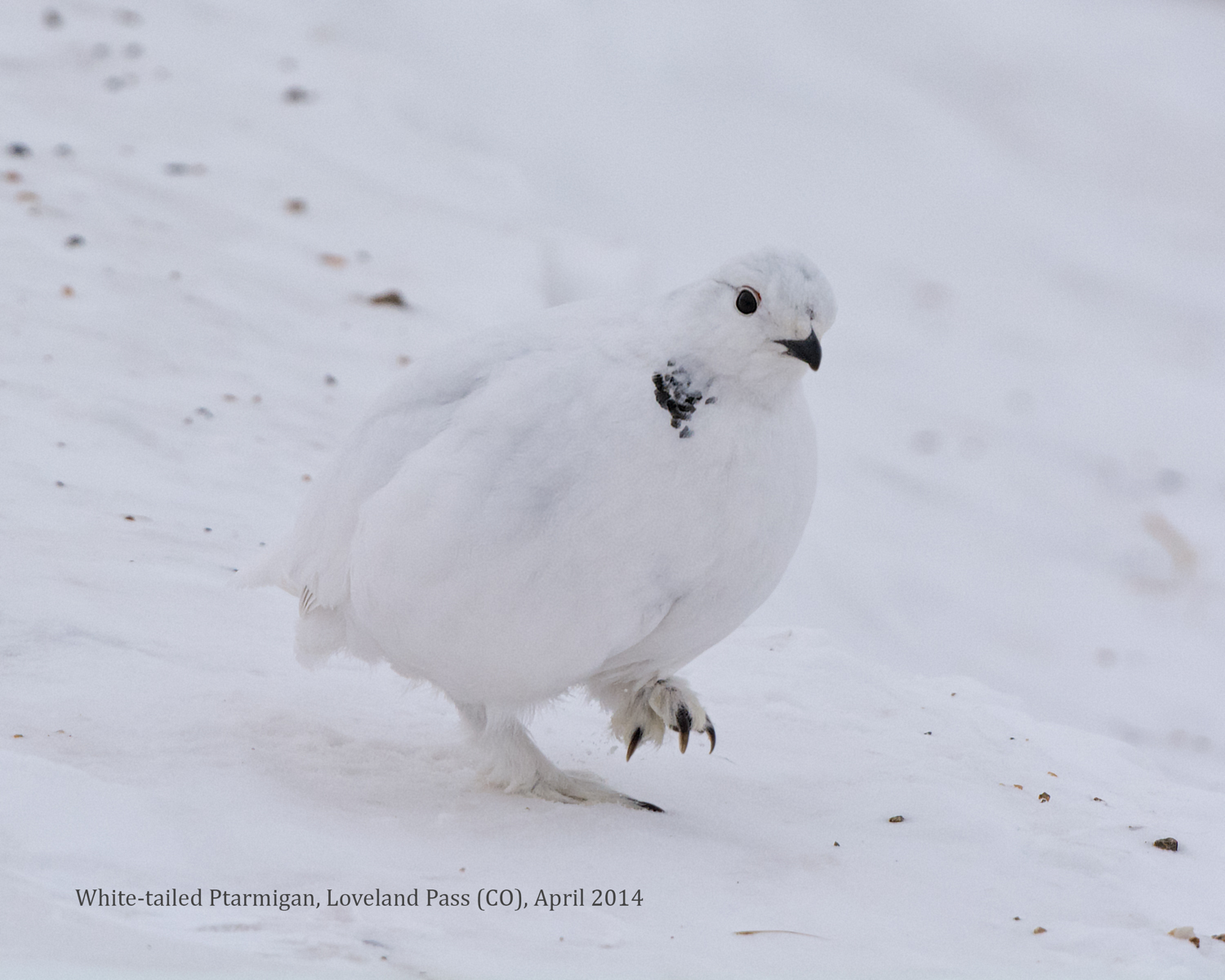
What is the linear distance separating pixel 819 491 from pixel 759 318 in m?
3.86

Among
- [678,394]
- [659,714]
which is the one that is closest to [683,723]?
[659,714]

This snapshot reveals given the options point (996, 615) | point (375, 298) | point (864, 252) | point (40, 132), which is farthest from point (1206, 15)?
point (40, 132)

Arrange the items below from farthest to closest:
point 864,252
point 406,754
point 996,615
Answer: point 864,252, point 996,615, point 406,754

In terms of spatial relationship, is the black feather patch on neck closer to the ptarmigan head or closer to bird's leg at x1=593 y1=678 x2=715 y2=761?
the ptarmigan head

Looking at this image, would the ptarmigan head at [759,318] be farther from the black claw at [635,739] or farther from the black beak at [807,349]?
the black claw at [635,739]

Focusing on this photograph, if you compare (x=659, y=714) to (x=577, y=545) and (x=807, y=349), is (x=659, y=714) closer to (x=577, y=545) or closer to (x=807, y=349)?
(x=577, y=545)

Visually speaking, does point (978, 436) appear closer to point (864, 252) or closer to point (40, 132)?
point (864, 252)

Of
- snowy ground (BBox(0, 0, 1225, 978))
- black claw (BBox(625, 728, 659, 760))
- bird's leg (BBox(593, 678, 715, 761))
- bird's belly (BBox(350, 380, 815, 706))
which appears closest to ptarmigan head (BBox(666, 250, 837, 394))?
bird's belly (BBox(350, 380, 815, 706))

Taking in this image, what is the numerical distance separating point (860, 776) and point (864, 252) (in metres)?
5.65

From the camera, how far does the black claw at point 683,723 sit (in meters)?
2.88

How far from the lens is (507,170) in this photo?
8.05 metres

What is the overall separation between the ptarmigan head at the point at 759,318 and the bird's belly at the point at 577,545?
0.12 m

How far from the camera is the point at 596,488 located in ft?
8.18

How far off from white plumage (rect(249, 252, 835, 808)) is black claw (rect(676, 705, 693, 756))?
148mm
